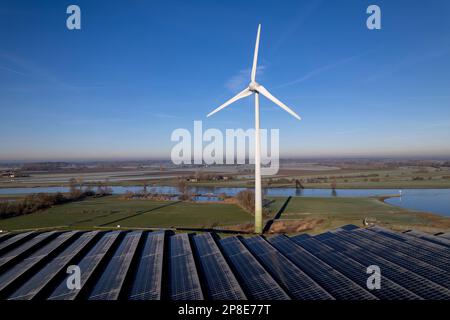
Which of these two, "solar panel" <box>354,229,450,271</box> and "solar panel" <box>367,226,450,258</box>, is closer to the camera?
"solar panel" <box>354,229,450,271</box>

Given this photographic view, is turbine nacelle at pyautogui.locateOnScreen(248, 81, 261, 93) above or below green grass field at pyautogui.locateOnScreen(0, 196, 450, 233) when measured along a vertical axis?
above

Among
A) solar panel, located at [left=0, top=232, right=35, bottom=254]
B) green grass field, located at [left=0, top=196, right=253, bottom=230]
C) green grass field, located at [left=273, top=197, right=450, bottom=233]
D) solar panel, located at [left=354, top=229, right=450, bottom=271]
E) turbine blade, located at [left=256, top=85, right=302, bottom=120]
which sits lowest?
green grass field, located at [left=0, top=196, right=253, bottom=230]

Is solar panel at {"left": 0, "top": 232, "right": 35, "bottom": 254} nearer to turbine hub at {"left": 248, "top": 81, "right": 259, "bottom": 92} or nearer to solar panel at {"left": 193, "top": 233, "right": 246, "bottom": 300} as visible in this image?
solar panel at {"left": 193, "top": 233, "right": 246, "bottom": 300}

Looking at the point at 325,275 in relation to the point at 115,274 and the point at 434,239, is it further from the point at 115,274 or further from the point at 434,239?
the point at 434,239

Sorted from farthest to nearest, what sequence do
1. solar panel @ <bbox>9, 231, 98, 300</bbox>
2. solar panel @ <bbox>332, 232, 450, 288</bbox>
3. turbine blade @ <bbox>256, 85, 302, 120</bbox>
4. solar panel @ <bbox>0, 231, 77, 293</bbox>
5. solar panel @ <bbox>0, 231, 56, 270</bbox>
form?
turbine blade @ <bbox>256, 85, 302, 120</bbox> < solar panel @ <bbox>0, 231, 56, 270</bbox> < solar panel @ <bbox>0, 231, 77, 293</bbox> < solar panel @ <bbox>332, 232, 450, 288</bbox> < solar panel @ <bbox>9, 231, 98, 300</bbox>

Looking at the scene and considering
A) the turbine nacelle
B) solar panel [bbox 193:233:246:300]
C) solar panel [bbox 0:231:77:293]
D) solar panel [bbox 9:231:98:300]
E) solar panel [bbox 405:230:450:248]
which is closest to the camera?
solar panel [bbox 193:233:246:300]

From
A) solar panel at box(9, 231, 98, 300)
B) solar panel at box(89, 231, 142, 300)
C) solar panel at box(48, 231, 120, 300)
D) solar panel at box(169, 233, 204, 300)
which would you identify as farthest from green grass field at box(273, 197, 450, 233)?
solar panel at box(9, 231, 98, 300)
